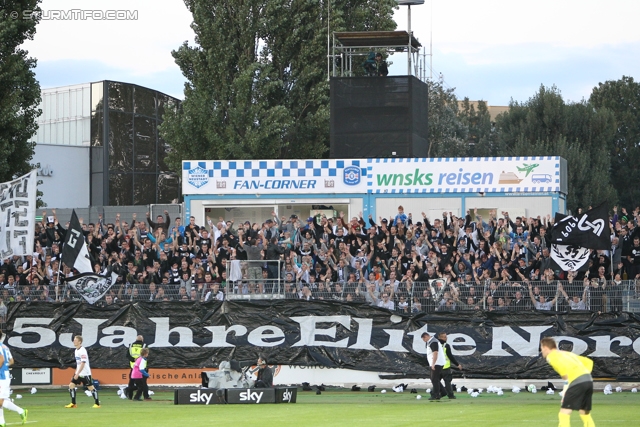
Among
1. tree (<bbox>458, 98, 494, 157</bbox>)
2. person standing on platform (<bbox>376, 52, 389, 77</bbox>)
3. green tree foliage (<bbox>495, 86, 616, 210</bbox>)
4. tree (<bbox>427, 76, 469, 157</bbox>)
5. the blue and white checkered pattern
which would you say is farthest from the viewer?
tree (<bbox>458, 98, 494, 157</bbox>)

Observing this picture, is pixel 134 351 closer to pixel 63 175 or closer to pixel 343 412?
pixel 343 412

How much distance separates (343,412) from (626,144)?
66.5m

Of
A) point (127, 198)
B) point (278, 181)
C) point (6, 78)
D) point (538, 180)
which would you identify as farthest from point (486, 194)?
point (127, 198)

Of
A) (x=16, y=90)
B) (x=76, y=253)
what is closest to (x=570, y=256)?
(x=76, y=253)

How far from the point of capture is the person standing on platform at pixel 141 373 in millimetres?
24250

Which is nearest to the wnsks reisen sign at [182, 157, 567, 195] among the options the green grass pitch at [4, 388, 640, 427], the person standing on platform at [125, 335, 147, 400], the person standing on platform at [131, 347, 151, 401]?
the green grass pitch at [4, 388, 640, 427]

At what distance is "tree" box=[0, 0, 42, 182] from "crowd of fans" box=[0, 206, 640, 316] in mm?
6427

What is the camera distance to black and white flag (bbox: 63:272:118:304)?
90.0 ft

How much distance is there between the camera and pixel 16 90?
35906 mm

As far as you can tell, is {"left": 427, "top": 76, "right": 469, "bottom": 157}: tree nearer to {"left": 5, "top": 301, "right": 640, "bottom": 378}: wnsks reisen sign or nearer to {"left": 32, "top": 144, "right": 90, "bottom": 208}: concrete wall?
{"left": 32, "top": 144, "right": 90, "bottom": 208}: concrete wall

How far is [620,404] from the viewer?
71.7 ft

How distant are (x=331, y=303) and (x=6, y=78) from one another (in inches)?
642

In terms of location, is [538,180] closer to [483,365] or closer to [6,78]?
[483,365]

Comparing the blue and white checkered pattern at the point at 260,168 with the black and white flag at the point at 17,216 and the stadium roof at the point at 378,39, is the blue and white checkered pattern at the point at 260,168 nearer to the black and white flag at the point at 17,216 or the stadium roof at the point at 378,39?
the stadium roof at the point at 378,39
